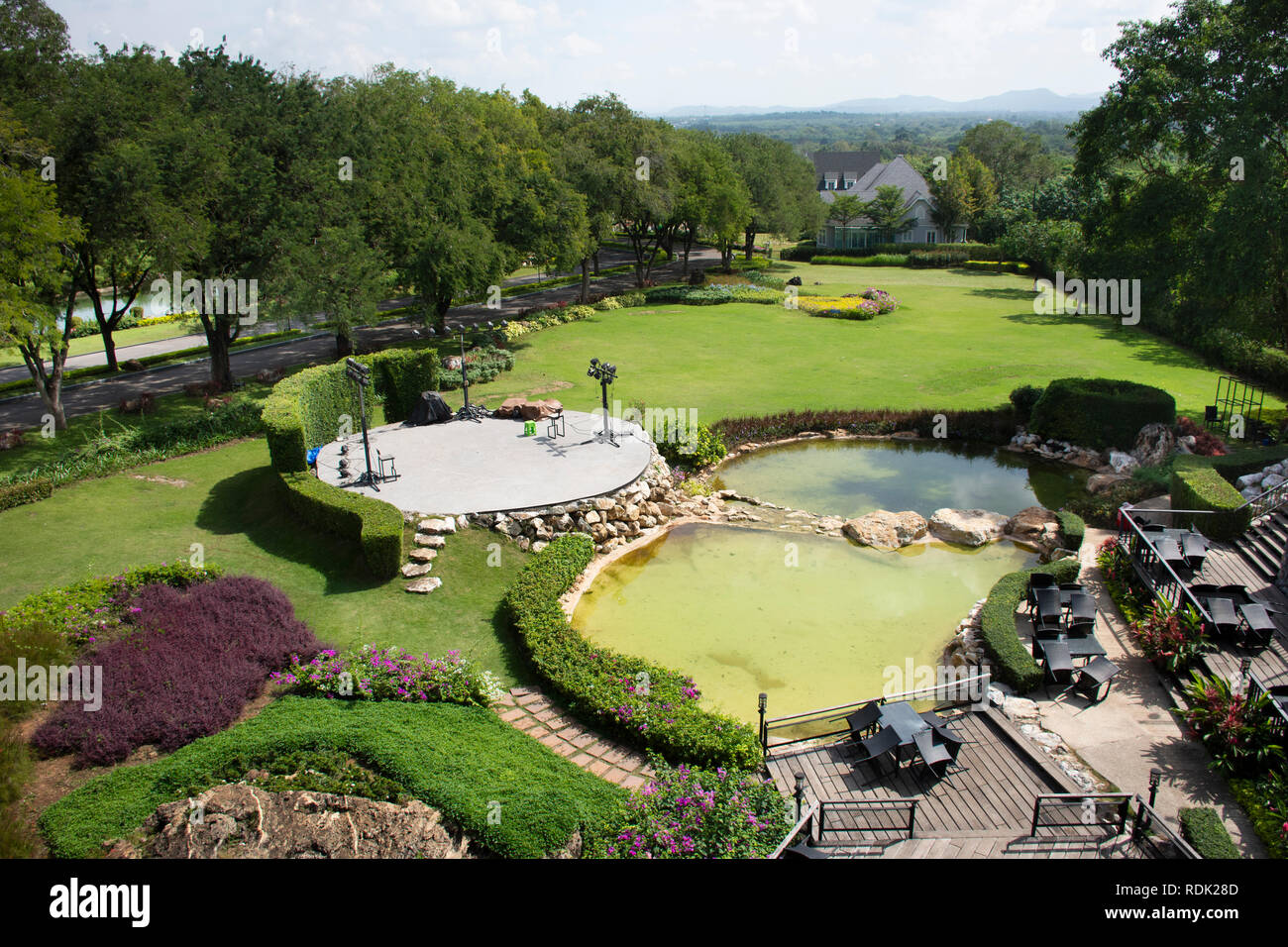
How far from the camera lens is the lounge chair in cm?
1462

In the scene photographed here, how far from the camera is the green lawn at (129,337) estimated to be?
40.5m

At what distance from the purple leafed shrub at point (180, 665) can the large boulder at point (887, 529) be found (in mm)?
13884

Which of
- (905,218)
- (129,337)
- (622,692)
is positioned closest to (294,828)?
(622,692)

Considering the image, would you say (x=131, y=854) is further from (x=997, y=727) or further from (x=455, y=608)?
(x=997, y=727)

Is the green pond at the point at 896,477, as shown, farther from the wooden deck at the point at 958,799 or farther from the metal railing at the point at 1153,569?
the wooden deck at the point at 958,799

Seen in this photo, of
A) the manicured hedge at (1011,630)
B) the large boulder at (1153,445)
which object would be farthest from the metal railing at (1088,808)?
the large boulder at (1153,445)

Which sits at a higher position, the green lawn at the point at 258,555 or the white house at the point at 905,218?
the white house at the point at 905,218

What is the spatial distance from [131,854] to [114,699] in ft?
11.5

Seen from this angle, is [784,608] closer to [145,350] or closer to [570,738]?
[570,738]

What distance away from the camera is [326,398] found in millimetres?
25703

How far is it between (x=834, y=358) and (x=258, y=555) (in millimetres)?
29092

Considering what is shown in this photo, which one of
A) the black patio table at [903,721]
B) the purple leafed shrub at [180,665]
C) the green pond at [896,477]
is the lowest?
the black patio table at [903,721]

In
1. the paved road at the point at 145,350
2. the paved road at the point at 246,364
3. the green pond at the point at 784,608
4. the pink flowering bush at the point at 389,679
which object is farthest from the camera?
the paved road at the point at 145,350
